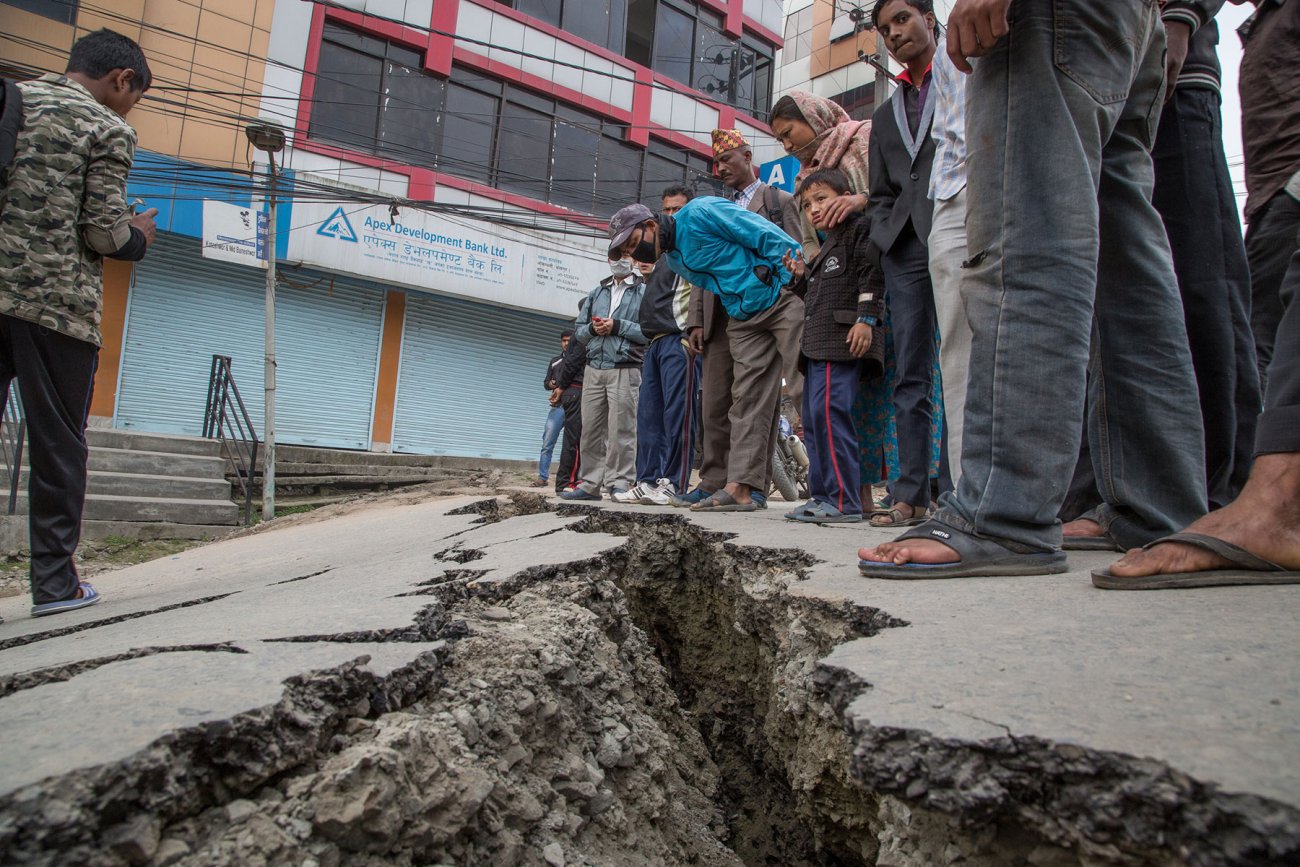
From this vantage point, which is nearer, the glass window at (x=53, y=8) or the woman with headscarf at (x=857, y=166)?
the woman with headscarf at (x=857, y=166)

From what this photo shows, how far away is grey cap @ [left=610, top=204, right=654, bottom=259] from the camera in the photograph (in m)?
3.48

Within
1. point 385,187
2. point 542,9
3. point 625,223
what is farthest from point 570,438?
point 542,9

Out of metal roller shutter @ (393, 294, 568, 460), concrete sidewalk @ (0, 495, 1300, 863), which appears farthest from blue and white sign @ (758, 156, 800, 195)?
concrete sidewalk @ (0, 495, 1300, 863)

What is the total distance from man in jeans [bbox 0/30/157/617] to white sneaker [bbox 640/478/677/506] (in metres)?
2.45

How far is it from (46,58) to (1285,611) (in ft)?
38.0

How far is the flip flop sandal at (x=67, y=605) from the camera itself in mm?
2199

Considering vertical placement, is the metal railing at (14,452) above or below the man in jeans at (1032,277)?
below

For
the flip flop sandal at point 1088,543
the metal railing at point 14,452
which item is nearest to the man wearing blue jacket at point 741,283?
the flip flop sandal at point 1088,543

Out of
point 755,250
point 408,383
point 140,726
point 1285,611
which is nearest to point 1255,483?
point 1285,611

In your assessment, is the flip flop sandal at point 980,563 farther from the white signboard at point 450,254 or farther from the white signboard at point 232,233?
the white signboard at point 450,254

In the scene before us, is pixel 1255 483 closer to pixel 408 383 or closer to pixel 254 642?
pixel 254 642

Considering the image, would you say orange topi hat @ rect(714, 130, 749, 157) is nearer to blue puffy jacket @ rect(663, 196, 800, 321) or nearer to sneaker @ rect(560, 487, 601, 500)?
blue puffy jacket @ rect(663, 196, 800, 321)

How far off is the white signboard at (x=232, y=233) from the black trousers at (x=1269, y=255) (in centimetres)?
919

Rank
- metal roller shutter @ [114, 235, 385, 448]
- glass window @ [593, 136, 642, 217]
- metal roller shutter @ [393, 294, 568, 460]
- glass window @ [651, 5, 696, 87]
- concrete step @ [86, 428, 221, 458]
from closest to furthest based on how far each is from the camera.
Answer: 1. concrete step @ [86, 428, 221, 458]
2. metal roller shutter @ [114, 235, 385, 448]
3. metal roller shutter @ [393, 294, 568, 460]
4. glass window @ [593, 136, 642, 217]
5. glass window @ [651, 5, 696, 87]
